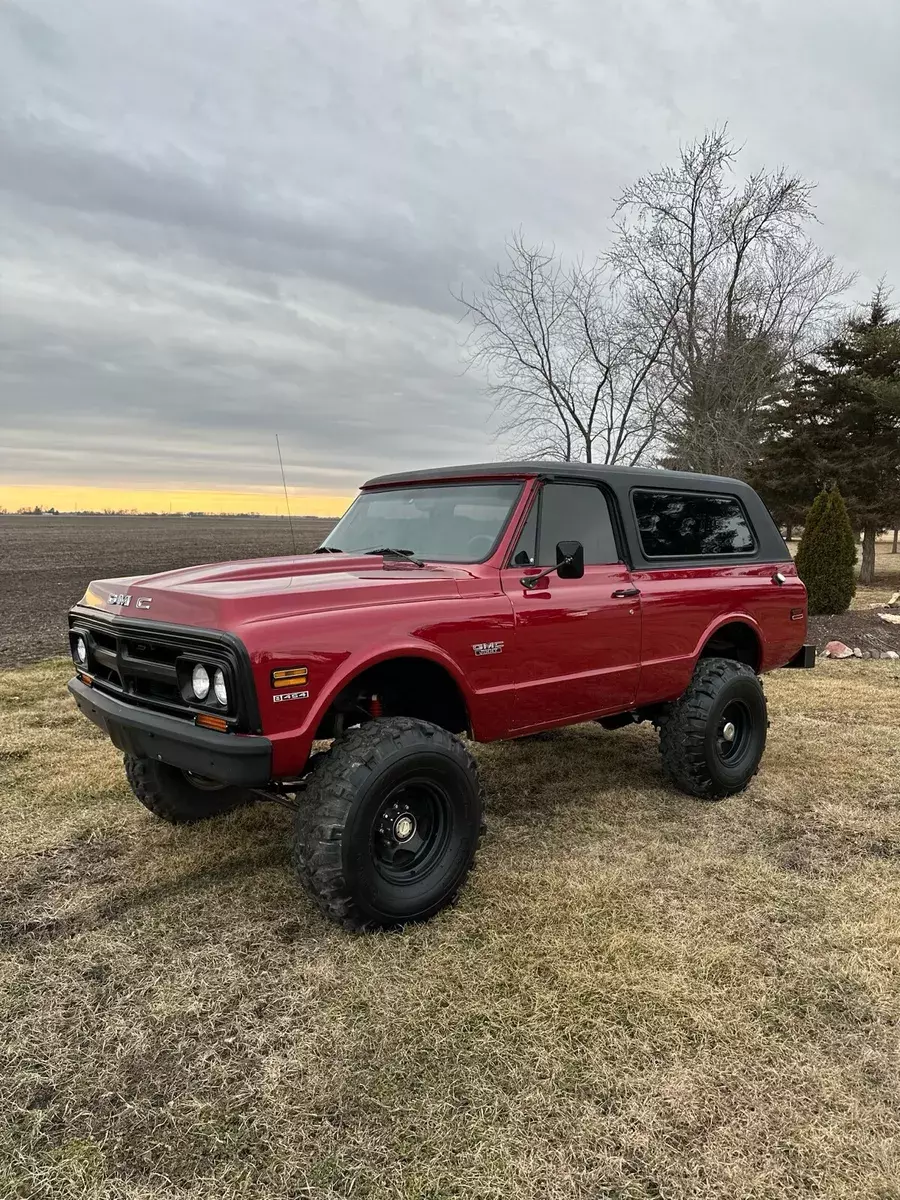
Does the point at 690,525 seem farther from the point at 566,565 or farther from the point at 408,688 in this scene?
the point at 408,688

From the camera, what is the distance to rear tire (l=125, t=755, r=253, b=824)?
421 centimetres

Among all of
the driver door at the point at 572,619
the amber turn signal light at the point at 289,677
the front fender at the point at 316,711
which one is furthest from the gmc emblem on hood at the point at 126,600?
the driver door at the point at 572,619

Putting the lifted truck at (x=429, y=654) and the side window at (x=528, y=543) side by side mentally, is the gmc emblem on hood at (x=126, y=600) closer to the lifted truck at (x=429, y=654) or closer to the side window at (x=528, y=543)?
the lifted truck at (x=429, y=654)

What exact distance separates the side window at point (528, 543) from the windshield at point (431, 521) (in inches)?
4.3

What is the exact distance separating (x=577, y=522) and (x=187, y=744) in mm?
2422

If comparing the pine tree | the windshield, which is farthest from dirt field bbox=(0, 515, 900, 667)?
the windshield

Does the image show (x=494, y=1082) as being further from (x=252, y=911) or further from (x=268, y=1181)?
(x=252, y=911)

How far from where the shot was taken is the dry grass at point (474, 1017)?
2.14m

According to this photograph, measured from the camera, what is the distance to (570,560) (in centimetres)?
384

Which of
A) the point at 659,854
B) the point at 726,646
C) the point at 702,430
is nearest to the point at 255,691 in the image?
the point at 659,854

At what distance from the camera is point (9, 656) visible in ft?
30.3

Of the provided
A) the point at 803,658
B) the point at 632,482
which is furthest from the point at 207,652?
the point at 803,658

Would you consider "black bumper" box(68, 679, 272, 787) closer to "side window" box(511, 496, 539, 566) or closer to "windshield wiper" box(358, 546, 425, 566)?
"windshield wiper" box(358, 546, 425, 566)

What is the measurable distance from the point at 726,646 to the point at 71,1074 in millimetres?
4431
